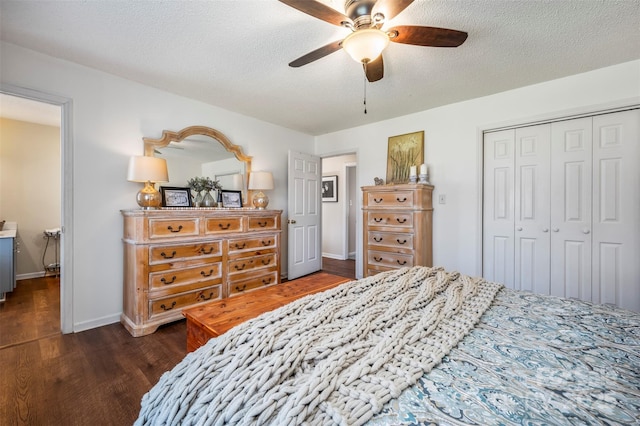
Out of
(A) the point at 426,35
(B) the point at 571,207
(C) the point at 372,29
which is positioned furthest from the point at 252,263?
(B) the point at 571,207

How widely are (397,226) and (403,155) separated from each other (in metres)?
1.08

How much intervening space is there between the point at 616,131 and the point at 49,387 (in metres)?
4.78

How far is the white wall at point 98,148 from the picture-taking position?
2260 mm

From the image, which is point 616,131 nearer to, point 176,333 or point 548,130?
point 548,130

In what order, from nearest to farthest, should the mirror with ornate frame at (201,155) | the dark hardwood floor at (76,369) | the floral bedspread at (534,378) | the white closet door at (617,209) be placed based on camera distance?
1. the floral bedspread at (534,378)
2. the dark hardwood floor at (76,369)
3. the white closet door at (617,209)
4. the mirror with ornate frame at (201,155)

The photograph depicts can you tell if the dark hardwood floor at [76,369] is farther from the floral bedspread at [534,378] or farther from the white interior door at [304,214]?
the white interior door at [304,214]

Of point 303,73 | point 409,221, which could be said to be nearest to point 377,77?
point 303,73

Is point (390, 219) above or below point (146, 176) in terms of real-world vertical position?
below

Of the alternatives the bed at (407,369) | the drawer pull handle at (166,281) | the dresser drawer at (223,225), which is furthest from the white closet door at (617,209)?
the drawer pull handle at (166,281)

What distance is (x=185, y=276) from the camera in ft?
8.46

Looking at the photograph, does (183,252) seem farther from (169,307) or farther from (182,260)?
(169,307)

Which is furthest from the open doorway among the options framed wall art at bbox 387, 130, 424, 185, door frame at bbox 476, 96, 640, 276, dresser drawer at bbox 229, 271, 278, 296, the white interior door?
door frame at bbox 476, 96, 640, 276

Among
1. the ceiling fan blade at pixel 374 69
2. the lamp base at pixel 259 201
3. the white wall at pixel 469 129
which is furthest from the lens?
the lamp base at pixel 259 201

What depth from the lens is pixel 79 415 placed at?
145 centimetres
